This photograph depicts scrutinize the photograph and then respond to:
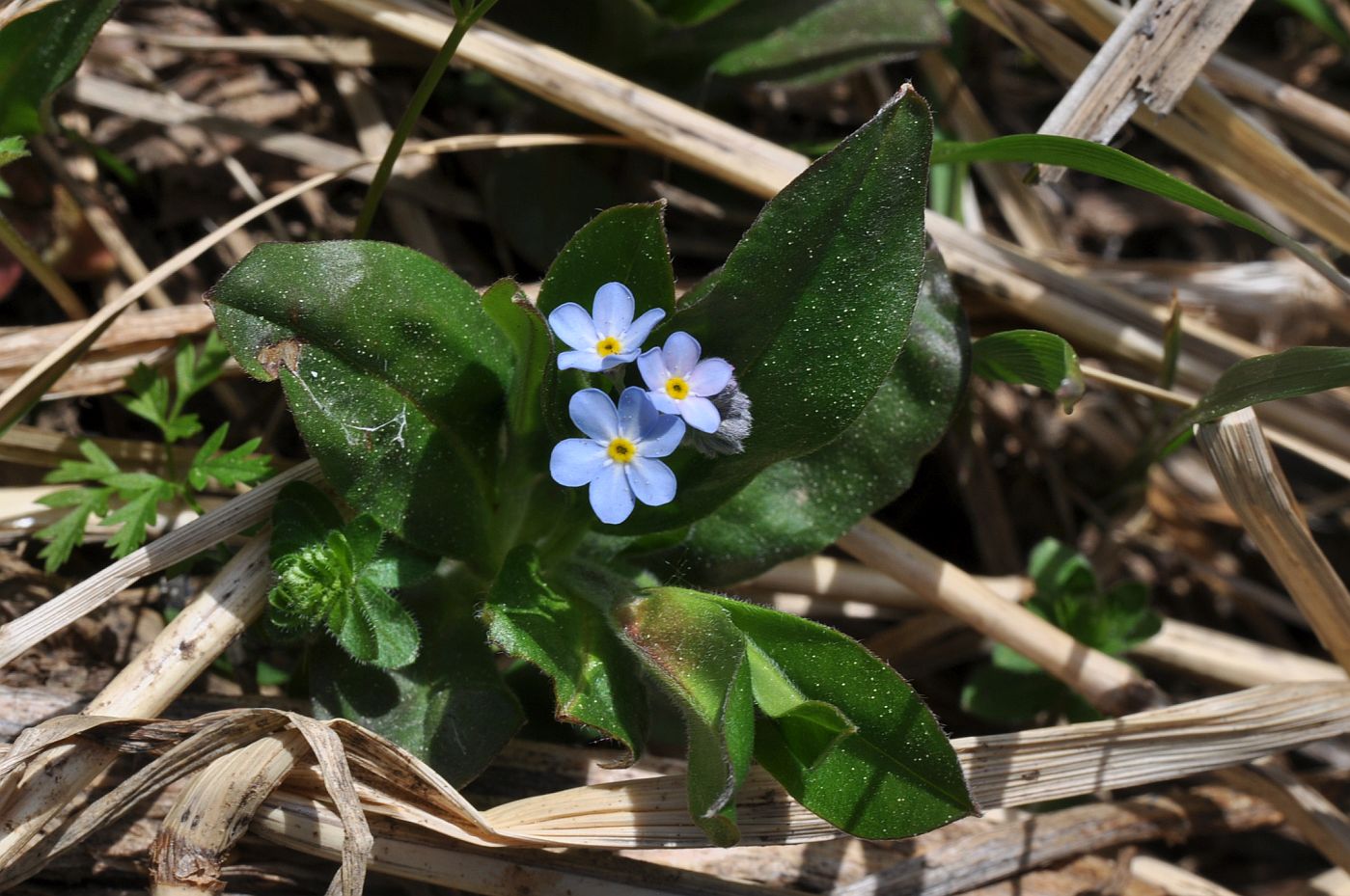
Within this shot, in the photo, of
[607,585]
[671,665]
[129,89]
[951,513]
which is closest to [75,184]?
[129,89]

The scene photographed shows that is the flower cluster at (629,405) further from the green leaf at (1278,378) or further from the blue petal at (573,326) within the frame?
the green leaf at (1278,378)

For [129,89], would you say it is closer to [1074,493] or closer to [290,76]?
[290,76]

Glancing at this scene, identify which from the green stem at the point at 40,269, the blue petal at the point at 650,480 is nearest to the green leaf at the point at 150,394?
the green stem at the point at 40,269

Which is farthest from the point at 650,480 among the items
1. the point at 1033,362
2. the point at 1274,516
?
the point at 1274,516

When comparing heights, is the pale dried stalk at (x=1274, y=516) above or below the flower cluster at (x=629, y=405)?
above

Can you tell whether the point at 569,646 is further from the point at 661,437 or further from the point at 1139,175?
the point at 1139,175

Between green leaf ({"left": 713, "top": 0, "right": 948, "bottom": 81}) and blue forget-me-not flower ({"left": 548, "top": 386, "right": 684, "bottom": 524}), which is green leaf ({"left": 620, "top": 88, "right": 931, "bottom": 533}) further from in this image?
green leaf ({"left": 713, "top": 0, "right": 948, "bottom": 81})

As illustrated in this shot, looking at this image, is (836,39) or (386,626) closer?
(386,626)
